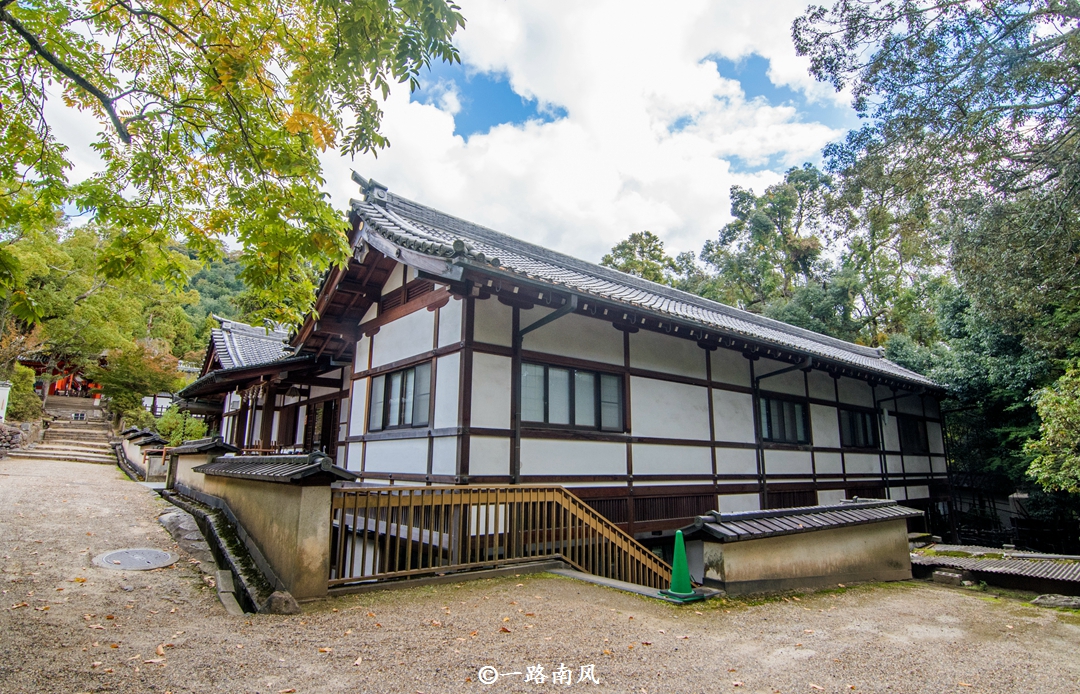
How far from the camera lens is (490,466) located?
24.9 ft

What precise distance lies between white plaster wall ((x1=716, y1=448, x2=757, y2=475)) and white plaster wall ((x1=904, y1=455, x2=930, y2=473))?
7.49 m

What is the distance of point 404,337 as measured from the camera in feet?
30.7

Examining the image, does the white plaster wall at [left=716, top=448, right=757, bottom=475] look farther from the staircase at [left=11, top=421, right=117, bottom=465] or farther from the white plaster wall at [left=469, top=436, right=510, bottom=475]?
the staircase at [left=11, top=421, right=117, bottom=465]

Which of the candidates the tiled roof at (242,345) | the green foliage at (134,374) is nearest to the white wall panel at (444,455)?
the tiled roof at (242,345)

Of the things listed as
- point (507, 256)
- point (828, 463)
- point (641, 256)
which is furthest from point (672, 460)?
point (641, 256)

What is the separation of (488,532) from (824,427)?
Answer: 969 cm

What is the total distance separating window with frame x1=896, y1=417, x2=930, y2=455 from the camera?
51.9ft

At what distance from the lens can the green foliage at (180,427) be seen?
24078 millimetres

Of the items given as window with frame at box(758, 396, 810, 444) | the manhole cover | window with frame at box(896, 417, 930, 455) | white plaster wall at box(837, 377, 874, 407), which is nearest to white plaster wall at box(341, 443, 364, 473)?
the manhole cover

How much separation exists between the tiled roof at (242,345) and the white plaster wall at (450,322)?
10.9m

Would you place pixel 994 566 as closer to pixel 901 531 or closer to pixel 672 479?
pixel 901 531

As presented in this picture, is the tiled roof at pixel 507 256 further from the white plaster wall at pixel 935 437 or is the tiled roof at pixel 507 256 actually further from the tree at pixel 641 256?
the tree at pixel 641 256

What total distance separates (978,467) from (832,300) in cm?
1129

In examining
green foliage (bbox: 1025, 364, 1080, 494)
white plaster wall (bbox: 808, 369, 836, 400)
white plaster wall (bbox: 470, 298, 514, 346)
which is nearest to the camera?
white plaster wall (bbox: 470, 298, 514, 346)
